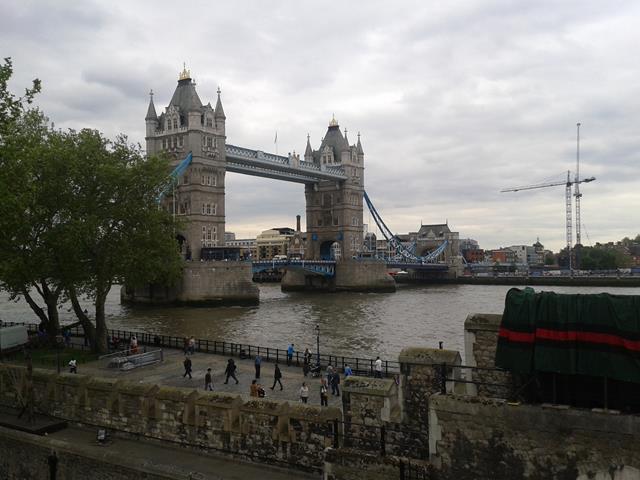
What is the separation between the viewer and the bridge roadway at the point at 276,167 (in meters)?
85.1

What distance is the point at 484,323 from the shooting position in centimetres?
1170

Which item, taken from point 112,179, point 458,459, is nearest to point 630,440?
point 458,459

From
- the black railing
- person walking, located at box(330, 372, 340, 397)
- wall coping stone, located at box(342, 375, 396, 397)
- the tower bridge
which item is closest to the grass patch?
the black railing

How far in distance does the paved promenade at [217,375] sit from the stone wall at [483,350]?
7121mm

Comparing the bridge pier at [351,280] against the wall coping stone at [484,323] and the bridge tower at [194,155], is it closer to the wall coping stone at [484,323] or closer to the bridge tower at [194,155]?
the bridge tower at [194,155]

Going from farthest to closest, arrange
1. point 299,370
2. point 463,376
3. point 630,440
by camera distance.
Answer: point 299,370 → point 463,376 → point 630,440

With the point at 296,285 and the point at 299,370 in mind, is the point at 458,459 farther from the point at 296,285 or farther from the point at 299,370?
the point at 296,285

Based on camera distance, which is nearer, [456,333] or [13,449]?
[13,449]

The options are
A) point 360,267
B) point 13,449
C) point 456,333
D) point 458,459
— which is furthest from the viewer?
point 360,267

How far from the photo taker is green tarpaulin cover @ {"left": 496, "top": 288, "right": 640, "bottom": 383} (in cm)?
903

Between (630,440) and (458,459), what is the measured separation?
2.84m

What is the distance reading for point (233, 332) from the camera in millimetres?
44594

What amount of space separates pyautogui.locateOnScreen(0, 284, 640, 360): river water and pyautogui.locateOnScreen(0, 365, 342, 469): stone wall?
18616 millimetres

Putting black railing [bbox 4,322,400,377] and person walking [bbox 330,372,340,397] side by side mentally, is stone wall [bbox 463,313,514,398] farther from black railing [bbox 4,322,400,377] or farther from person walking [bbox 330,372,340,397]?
black railing [bbox 4,322,400,377]
